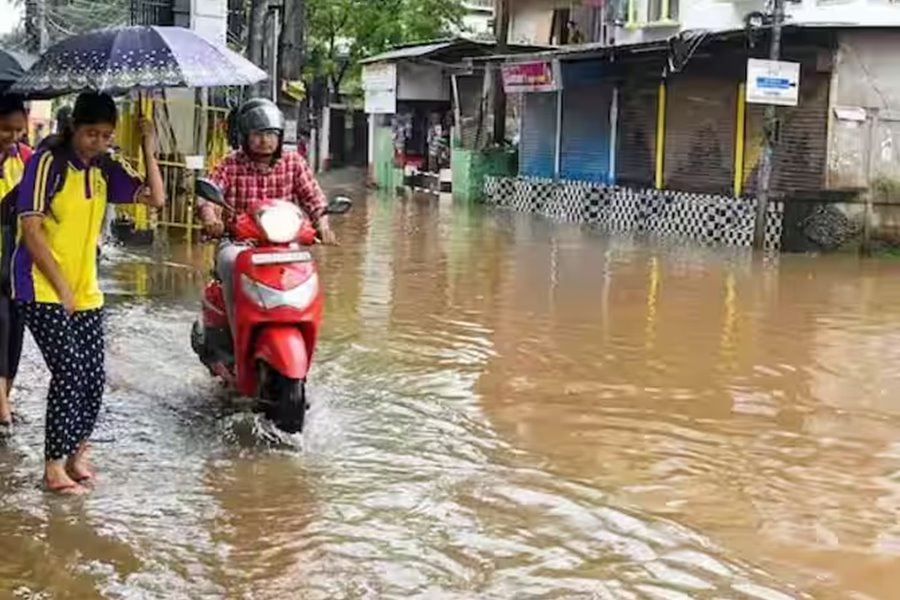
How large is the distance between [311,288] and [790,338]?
4.77 meters

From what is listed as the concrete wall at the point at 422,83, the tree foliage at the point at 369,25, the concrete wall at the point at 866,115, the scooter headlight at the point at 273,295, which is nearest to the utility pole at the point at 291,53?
the scooter headlight at the point at 273,295

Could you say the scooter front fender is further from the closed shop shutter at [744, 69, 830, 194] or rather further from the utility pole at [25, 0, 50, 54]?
the closed shop shutter at [744, 69, 830, 194]

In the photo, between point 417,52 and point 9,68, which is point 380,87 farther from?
point 9,68

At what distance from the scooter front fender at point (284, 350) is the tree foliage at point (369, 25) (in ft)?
100

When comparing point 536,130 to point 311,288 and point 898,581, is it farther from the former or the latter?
point 898,581

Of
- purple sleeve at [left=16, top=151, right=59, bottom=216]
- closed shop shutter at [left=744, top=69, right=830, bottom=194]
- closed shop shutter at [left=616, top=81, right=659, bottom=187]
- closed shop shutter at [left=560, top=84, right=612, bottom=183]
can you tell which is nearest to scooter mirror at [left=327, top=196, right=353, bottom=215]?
purple sleeve at [left=16, top=151, right=59, bottom=216]

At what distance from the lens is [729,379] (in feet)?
26.0

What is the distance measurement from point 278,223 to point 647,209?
578 inches

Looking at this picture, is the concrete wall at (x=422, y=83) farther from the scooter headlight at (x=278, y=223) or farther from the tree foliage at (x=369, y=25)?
the scooter headlight at (x=278, y=223)

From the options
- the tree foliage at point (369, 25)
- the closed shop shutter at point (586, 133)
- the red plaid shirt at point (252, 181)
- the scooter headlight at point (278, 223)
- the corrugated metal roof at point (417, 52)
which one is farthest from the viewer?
the tree foliage at point (369, 25)

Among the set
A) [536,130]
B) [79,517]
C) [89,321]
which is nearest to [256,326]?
[89,321]

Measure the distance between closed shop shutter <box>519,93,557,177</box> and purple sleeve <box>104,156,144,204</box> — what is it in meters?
19.0

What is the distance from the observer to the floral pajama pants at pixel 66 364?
5109 mm

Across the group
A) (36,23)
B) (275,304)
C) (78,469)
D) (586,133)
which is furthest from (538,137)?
(78,469)
